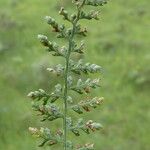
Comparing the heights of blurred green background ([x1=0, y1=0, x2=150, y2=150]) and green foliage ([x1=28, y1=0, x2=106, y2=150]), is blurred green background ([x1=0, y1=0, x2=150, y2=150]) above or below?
above

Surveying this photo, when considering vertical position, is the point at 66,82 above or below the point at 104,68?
below

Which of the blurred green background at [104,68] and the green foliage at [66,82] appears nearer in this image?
the green foliage at [66,82]

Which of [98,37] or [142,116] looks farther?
[98,37]

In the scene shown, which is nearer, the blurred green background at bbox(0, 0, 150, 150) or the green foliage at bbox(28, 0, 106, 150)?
the green foliage at bbox(28, 0, 106, 150)

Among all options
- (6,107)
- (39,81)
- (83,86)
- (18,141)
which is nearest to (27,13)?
(39,81)

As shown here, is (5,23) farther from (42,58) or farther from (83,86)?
(83,86)

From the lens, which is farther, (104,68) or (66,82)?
(104,68)

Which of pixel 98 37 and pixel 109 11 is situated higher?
pixel 109 11

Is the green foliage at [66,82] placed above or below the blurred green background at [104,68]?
below
